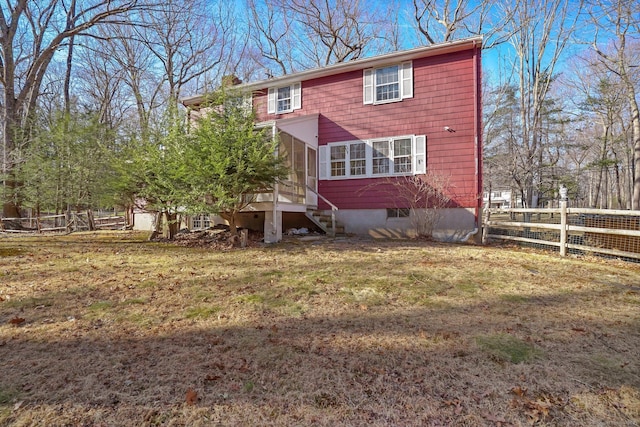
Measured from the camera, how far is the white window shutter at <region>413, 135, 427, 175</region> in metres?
10.0

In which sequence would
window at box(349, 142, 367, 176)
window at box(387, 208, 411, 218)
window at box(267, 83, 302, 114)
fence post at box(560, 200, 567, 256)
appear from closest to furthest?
fence post at box(560, 200, 567, 256) < window at box(387, 208, 411, 218) < window at box(349, 142, 367, 176) < window at box(267, 83, 302, 114)

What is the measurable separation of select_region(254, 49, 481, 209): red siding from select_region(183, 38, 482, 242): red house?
1.2 inches

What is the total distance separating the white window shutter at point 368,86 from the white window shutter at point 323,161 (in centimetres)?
209

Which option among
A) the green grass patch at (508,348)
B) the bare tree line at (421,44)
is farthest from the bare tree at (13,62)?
the green grass patch at (508,348)

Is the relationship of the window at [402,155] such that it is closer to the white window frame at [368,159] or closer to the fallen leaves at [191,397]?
the white window frame at [368,159]

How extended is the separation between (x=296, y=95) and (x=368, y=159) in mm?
3743

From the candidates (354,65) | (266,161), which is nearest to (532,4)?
(354,65)

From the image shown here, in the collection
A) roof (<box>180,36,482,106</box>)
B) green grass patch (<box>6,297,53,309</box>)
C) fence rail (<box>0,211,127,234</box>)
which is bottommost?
green grass patch (<box>6,297,53,309</box>)

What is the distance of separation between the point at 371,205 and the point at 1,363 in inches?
366

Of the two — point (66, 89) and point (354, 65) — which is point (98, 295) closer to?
point (354, 65)

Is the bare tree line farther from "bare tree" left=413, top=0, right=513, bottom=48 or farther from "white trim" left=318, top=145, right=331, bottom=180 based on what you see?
"white trim" left=318, top=145, right=331, bottom=180

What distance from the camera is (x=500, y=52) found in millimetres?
18938

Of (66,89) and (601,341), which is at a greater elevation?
(66,89)

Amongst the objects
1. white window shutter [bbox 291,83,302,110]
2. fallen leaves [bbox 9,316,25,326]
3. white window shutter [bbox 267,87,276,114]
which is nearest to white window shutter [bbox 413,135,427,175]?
white window shutter [bbox 291,83,302,110]
